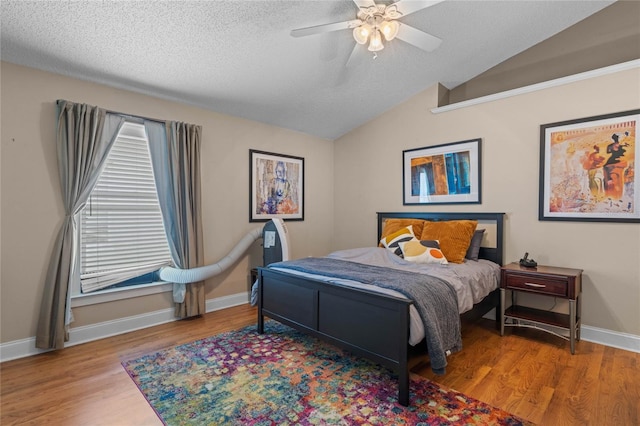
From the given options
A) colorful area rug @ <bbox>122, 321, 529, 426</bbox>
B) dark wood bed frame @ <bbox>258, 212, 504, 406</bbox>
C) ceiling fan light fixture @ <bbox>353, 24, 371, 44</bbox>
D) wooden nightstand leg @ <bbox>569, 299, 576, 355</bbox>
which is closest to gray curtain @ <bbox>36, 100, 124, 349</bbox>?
colorful area rug @ <bbox>122, 321, 529, 426</bbox>

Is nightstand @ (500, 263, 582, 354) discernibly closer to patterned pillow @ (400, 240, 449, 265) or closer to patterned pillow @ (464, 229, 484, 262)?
patterned pillow @ (464, 229, 484, 262)

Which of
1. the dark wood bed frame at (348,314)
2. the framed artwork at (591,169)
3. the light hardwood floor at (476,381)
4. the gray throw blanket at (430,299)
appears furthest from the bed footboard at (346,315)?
the framed artwork at (591,169)

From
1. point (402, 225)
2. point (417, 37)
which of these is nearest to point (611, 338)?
point (402, 225)

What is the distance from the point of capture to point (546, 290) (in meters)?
2.80

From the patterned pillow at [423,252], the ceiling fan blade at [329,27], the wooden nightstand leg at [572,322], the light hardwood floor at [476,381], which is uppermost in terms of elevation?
the ceiling fan blade at [329,27]

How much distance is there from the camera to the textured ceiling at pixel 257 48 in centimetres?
229

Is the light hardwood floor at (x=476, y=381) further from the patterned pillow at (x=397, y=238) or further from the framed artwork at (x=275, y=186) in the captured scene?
the framed artwork at (x=275, y=186)

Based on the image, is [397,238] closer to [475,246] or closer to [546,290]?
[475,246]

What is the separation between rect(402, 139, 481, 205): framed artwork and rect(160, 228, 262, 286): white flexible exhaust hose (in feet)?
7.25

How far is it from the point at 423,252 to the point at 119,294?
3.11m

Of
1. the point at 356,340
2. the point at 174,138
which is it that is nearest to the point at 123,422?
the point at 356,340

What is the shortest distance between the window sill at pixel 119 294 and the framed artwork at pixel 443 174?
127 inches

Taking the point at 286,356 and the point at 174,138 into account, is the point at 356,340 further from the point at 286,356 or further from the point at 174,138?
the point at 174,138

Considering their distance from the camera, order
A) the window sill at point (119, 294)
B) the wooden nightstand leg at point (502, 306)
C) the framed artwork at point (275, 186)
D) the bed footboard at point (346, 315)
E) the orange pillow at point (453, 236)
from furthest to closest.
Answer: the framed artwork at point (275, 186) < the orange pillow at point (453, 236) < the wooden nightstand leg at point (502, 306) < the window sill at point (119, 294) < the bed footboard at point (346, 315)
